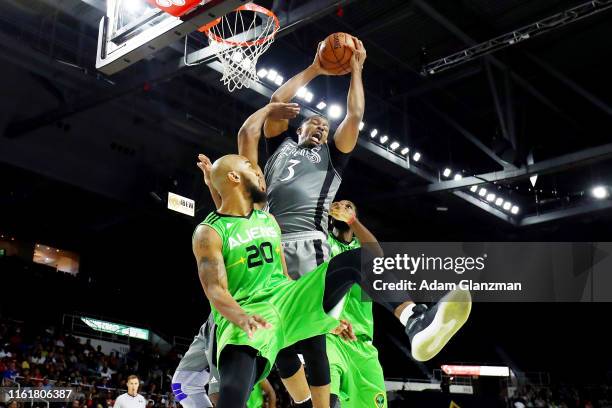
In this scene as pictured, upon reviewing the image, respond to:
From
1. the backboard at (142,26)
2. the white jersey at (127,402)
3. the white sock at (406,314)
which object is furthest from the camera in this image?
the white jersey at (127,402)

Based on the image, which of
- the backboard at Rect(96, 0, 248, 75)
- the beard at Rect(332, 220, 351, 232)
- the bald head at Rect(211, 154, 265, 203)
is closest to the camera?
the bald head at Rect(211, 154, 265, 203)

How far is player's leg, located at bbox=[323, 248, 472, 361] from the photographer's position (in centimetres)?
317

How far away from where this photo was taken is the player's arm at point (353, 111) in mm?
4172

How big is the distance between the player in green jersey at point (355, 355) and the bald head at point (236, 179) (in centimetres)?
117

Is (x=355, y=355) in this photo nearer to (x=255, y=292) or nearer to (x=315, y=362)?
(x=315, y=362)

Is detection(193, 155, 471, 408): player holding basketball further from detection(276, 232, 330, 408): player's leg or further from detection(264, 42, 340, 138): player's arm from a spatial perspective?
detection(264, 42, 340, 138): player's arm

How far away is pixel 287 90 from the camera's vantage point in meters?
4.36

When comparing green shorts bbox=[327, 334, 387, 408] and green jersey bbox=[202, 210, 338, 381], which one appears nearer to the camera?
green jersey bbox=[202, 210, 338, 381]

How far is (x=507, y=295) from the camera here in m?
25.7

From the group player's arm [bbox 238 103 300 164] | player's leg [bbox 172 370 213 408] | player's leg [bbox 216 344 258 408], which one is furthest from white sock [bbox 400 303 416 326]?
player's leg [bbox 172 370 213 408]

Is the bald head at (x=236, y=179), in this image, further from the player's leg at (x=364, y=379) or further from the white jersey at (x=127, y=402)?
the white jersey at (x=127, y=402)

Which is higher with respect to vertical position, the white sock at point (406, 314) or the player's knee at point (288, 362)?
the white sock at point (406, 314)

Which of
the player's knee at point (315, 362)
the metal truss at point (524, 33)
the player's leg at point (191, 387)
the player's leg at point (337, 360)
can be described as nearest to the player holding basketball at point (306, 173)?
the player's knee at point (315, 362)

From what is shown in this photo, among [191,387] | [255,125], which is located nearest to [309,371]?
[191,387]
